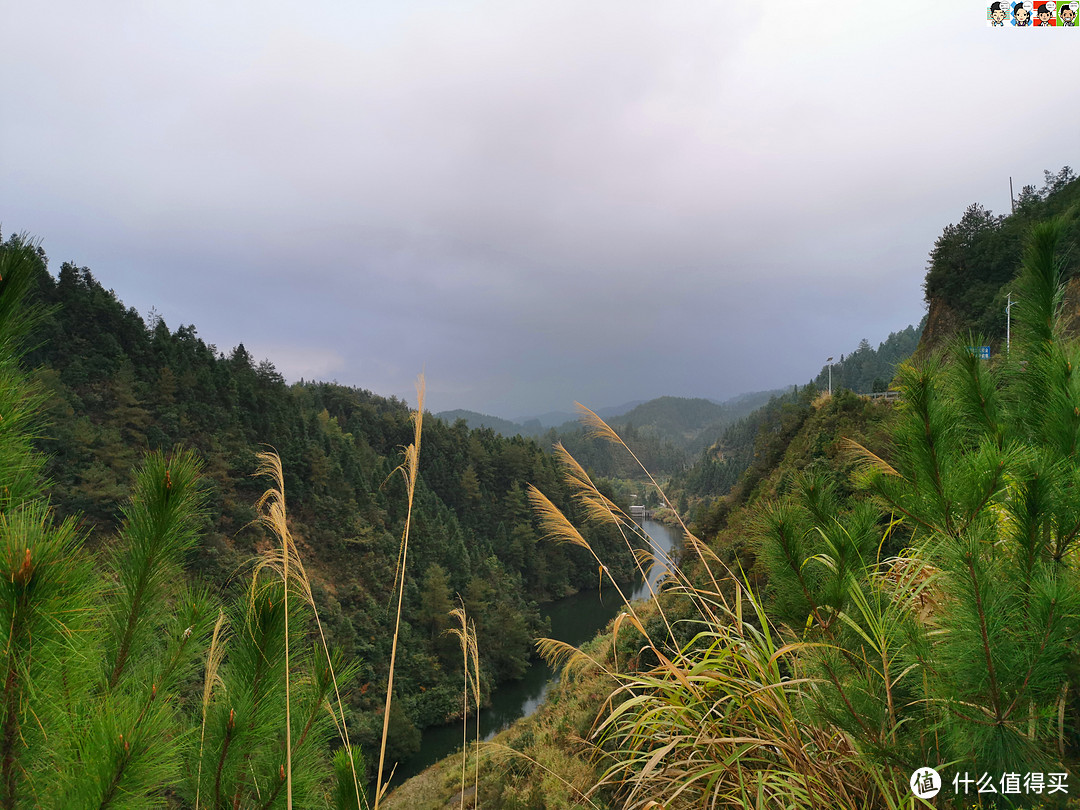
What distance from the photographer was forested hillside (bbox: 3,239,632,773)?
22.5m

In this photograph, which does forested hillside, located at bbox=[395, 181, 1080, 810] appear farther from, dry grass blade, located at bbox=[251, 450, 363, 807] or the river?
the river

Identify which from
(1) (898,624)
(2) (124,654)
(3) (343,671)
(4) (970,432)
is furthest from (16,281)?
(4) (970,432)

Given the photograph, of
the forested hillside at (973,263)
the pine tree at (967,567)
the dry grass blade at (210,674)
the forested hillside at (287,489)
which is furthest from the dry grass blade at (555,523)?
the forested hillside at (973,263)

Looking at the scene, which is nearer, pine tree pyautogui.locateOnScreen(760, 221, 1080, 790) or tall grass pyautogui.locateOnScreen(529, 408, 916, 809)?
pine tree pyautogui.locateOnScreen(760, 221, 1080, 790)

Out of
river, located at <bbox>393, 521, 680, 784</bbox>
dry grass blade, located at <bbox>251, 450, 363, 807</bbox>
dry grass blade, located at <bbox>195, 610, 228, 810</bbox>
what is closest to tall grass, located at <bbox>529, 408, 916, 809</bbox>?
dry grass blade, located at <bbox>251, 450, 363, 807</bbox>

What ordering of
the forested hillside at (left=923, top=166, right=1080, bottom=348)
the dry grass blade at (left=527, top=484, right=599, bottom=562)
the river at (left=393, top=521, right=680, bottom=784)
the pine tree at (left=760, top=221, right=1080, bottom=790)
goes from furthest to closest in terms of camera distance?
the river at (left=393, top=521, right=680, bottom=784) → the forested hillside at (left=923, top=166, right=1080, bottom=348) → the dry grass blade at (left=527, top=484, right=599, bottom=562) → the pine tree at (left=760, top=221, right=1080, bottom=790)

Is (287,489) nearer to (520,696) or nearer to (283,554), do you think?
(520,696)

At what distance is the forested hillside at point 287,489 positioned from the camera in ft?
73.8

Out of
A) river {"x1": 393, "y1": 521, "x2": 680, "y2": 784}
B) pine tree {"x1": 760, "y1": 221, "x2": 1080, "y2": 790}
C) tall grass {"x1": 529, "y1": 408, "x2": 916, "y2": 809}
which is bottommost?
river {"x1": 393, "y1": 521, "x2": 680, "y2": 784}

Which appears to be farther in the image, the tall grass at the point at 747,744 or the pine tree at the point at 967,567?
the tall grass at the point at 747,744

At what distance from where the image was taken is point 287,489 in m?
33.0

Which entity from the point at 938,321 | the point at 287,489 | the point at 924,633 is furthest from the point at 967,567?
the point at 287,489

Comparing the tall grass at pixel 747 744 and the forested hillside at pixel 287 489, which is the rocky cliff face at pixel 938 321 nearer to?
the forested hillside at pixel 287 489

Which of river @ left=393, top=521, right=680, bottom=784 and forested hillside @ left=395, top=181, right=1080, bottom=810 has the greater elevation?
forested hillside @ left=395, top=181, right=1080, bottom=810
